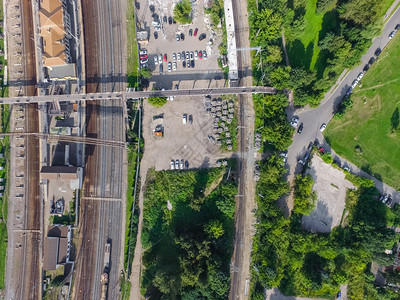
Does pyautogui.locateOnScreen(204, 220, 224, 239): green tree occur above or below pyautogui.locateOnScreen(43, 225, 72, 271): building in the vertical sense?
above

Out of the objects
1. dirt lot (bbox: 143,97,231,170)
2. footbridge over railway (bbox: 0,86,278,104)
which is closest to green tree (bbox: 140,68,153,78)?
footbridge over railway (bbox: 0,86,278,104)

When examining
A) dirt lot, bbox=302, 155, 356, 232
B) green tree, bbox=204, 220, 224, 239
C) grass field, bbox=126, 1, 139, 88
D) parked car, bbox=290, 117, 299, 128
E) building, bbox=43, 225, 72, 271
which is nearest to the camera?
green tree, bbox=204, 220, 224, 239

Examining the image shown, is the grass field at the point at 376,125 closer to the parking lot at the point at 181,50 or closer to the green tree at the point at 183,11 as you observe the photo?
the parking lot at the point at 181,50

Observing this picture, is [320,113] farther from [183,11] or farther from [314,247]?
[183,11]

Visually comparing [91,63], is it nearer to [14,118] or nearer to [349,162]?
[14,118]

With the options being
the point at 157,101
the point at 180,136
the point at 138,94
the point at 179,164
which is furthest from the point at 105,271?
the point at 138,94

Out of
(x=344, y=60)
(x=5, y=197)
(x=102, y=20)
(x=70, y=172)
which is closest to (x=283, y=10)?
(x=344, y=60)

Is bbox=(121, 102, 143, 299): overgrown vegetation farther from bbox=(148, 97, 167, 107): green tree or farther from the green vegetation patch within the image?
bbox=(148, 97, 167, 107): green tree

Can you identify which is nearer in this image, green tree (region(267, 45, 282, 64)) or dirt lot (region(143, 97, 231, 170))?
green tree (region(267, 45, 282, 64))
